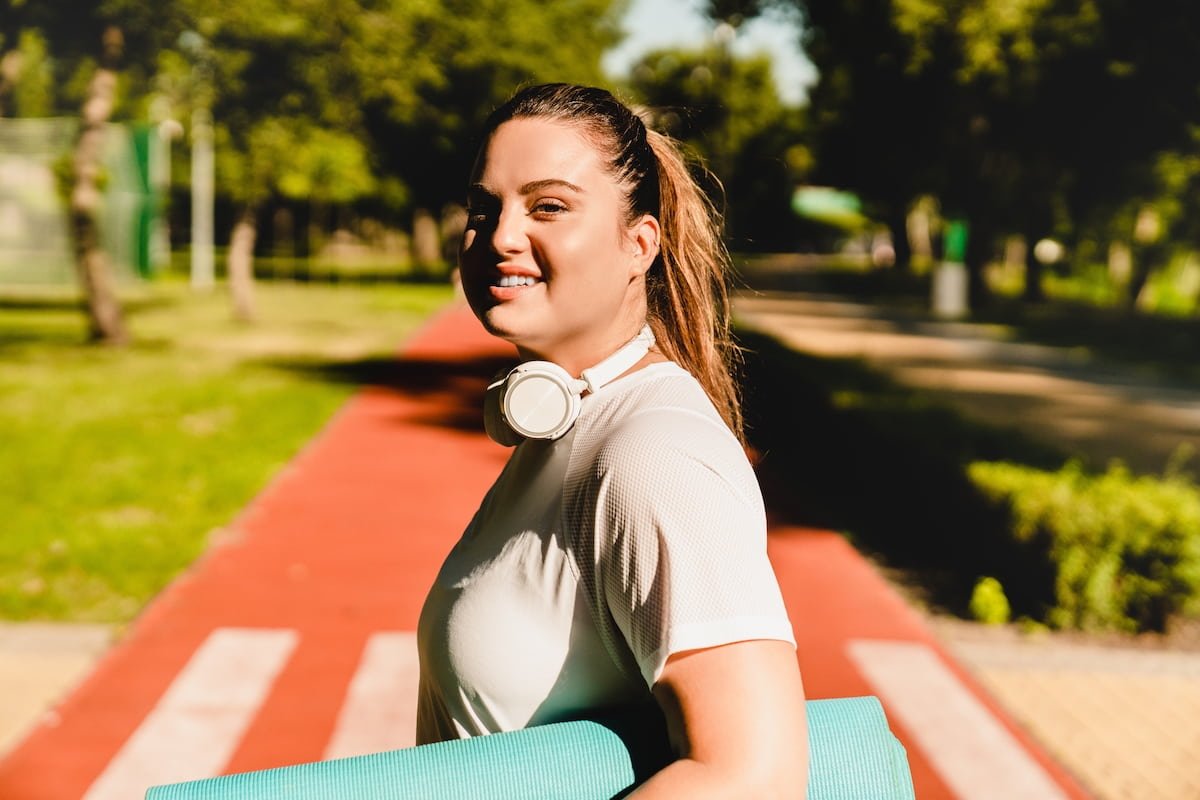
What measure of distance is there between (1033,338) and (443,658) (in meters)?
28.5

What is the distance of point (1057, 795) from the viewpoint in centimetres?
467

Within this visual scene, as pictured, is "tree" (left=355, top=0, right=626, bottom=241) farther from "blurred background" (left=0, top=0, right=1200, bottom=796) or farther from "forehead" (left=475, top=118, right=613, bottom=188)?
"forehead" (left=475, top=118, right=613, bottom=188)

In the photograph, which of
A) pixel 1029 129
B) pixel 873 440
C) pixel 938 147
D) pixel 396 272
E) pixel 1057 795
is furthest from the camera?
pixel 396 272

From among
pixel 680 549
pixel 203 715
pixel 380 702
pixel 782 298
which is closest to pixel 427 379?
pixel 380 702

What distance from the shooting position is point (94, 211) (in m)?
20.2

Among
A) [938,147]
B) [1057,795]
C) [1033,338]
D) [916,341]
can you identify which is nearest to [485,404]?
[1057,795]

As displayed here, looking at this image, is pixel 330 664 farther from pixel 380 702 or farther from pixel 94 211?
pixel 94 211

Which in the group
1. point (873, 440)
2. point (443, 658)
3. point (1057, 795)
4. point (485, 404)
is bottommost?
point (1057, 795)

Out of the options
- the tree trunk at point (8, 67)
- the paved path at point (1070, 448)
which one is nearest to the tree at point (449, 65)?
the tree trunk at point (8, 67)

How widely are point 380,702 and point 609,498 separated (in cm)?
442

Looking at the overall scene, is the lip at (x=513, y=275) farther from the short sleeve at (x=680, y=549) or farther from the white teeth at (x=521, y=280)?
the short sleeve at (x=680, y=549)

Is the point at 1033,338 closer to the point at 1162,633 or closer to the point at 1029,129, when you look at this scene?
the point at 1029,129

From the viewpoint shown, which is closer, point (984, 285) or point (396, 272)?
point (984, 285)

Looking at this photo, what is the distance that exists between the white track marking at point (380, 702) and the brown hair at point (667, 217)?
3.33m
